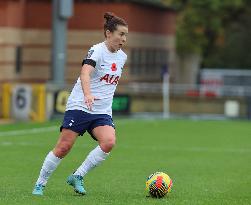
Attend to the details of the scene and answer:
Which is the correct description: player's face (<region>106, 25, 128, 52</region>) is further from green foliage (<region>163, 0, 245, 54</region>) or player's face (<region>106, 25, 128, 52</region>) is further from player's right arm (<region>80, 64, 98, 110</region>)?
green foliage (<region>163, 0, 245, 54</region>)

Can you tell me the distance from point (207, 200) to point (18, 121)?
66.9 feet

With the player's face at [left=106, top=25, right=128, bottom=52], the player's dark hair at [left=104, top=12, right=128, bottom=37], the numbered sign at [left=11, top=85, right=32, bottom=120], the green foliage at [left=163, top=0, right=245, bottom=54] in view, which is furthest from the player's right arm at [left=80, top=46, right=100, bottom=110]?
the green foliage at [left=163, top=0, right=245, bottom=54]

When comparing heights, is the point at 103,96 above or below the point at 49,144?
above

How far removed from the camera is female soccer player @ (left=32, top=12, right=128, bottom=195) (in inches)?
470

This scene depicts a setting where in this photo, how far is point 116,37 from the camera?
39.3 ft

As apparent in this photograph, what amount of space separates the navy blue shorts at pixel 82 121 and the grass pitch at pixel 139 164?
81 centimetres

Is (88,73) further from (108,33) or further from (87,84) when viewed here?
(108,33)

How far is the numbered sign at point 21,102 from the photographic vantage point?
32.1 m

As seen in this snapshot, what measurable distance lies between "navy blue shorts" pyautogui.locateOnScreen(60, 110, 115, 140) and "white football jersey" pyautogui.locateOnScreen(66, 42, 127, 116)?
0.05 m

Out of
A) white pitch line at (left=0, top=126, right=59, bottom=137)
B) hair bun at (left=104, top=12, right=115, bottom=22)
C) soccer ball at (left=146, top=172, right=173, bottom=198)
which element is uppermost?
hair bun at (left=104, top=12, right=115, bottom=22)

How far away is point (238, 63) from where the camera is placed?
2736 inches

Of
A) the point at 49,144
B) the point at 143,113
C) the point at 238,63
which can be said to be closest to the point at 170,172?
the point at 49,144

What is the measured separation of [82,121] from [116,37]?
103cm

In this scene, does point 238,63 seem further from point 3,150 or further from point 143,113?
point 3,150
